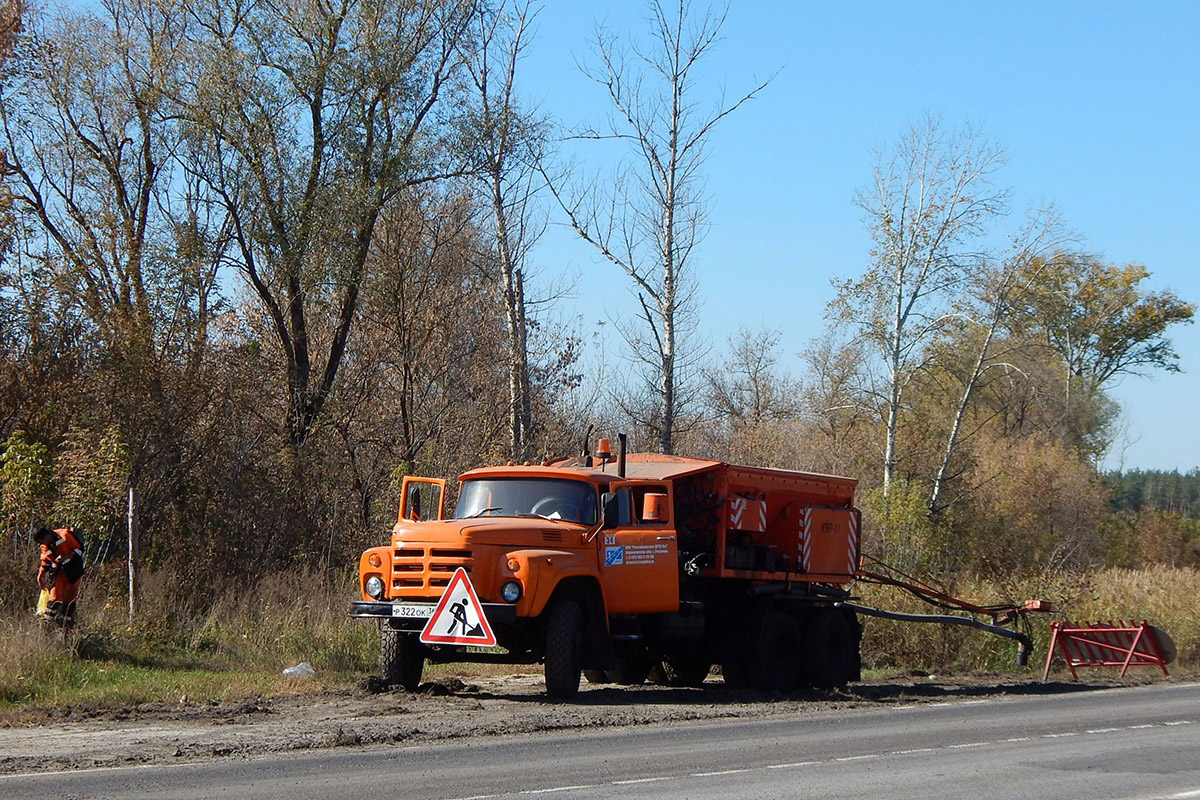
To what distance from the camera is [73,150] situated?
29.0 m

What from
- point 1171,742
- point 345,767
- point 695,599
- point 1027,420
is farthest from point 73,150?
point 1027,420

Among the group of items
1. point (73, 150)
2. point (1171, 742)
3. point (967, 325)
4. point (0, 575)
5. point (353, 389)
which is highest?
point (73, 150)

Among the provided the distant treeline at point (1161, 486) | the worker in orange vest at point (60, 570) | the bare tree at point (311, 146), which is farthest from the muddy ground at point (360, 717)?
the distant treeline at point (1161, 486)

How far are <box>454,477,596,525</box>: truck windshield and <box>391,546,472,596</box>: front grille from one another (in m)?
0.98

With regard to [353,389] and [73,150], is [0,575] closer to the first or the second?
[353,389]

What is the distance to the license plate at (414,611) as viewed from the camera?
45.9 ft

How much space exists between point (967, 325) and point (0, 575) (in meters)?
29.1

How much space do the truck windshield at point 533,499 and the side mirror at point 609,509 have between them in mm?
104

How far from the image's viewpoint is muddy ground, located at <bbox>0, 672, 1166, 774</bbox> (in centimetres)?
1059

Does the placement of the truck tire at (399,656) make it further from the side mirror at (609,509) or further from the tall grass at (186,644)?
the side mirror at (609,509)

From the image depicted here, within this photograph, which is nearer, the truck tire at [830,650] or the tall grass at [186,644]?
the tall grass at [186,644]

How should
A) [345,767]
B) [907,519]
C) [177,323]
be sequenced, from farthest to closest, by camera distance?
[907,519]
[177,323]
[345,767]

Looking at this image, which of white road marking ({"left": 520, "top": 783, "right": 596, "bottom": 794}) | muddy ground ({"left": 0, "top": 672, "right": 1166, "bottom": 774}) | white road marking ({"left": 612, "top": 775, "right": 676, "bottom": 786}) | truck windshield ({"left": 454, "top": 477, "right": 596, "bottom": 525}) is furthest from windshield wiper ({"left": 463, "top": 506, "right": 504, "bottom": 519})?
white road marking ({"left": 520, "top": 783, "right": 596, "bottom": 794})

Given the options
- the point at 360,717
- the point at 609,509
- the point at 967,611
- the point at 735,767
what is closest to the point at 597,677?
the point at 609,509
